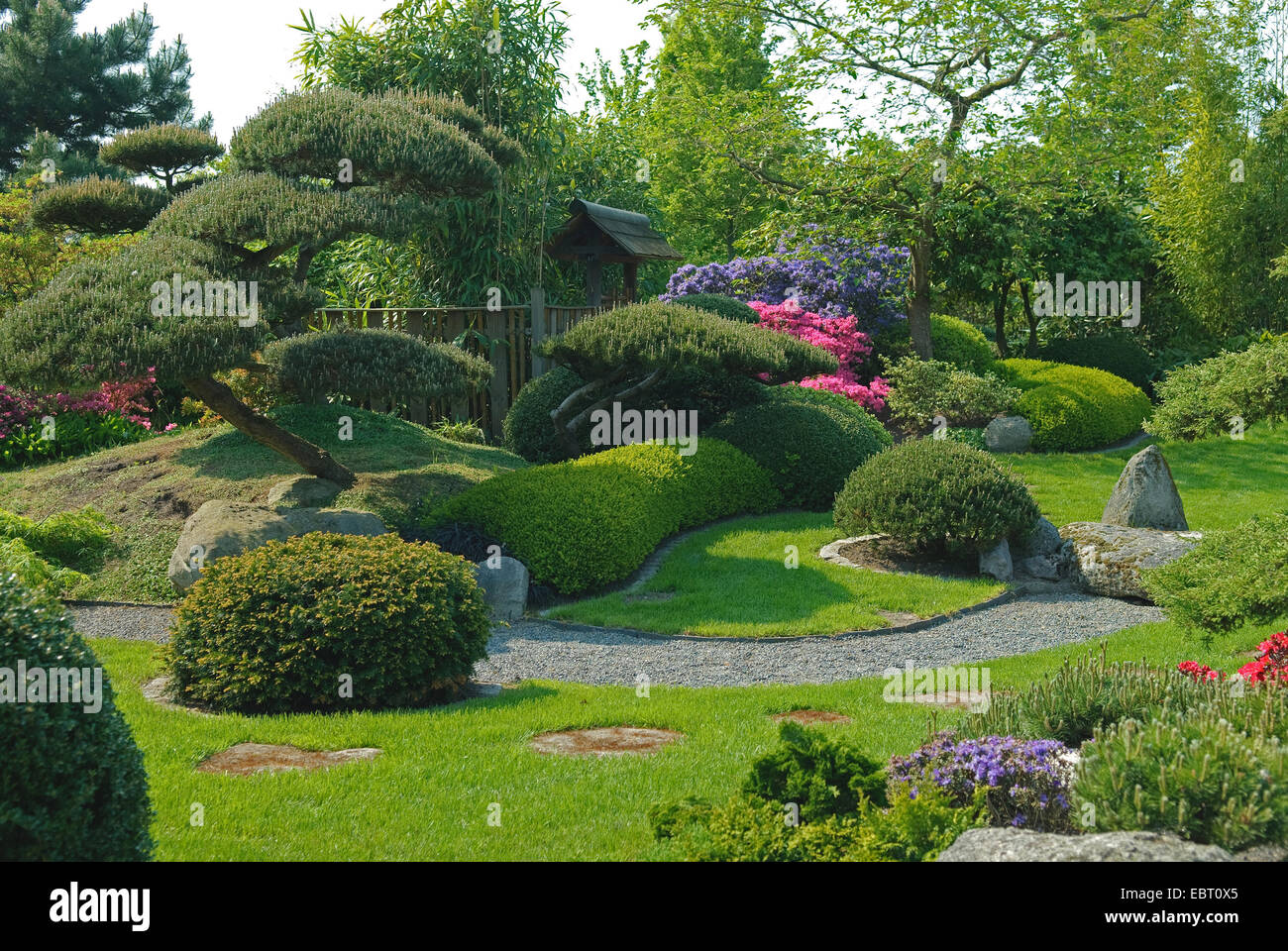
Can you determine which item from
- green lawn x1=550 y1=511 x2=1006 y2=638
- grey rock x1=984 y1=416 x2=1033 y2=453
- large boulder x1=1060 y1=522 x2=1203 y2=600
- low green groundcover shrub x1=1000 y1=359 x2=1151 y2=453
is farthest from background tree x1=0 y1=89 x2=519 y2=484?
low green groundcover shrub x1=1000 y1=359 x2=1151 y2=453

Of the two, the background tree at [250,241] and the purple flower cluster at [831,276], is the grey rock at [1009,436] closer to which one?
the purple flower cluster at [831,276]

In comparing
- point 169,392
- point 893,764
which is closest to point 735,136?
point 169,392

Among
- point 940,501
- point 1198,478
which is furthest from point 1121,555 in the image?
point 1198,478

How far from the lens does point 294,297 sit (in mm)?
10875

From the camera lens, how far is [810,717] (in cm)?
660

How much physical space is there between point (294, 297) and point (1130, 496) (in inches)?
341

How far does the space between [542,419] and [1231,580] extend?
369 inches

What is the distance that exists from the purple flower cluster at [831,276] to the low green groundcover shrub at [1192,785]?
15.5m

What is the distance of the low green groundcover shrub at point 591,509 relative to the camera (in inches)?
392

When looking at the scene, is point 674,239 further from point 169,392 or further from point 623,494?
point 623,494

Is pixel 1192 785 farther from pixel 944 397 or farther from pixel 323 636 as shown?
pixel 944 397

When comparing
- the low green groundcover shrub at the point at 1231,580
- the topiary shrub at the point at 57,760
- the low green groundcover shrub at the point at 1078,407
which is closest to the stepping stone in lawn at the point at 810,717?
the low green groundcover shrub at the point at 1231,580

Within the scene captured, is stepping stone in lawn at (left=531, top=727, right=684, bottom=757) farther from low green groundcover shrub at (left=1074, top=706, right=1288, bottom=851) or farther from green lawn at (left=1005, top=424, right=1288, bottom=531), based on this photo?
green lawn at (left=1005, top=424, right=1288, bottom=531)

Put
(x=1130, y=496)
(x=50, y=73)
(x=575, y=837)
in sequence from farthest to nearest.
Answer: (x=50, y=73)
(x=1130, y=496)
(x=575, y=837)
